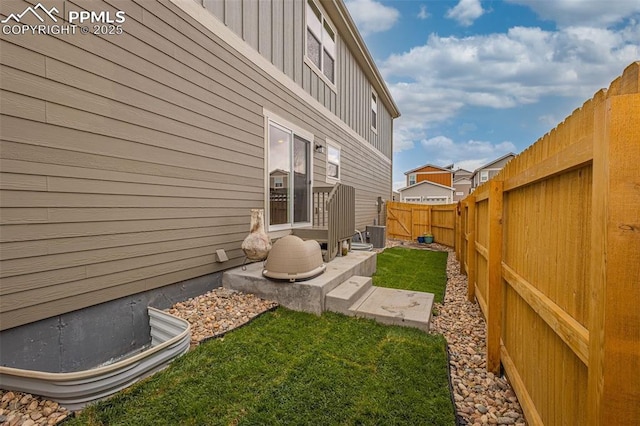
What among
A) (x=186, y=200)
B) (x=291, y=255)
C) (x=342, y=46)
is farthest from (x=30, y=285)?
(x=342, y=46)

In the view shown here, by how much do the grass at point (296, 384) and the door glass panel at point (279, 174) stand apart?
2.48 m

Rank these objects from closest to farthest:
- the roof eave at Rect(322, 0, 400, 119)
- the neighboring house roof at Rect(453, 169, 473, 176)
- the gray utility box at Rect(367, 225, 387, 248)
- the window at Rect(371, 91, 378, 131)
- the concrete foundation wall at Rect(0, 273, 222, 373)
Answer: the concrete foundation wall at Rect(0, 273, 222, 373) → the roof eave at Rect(322, 0, 400, 119) → the gray utility box at Rect(367, 225, 387, 248) → the window at Rect(371, 91, 378, 131) → the neighboring house roof at Rect(453, 169, 473, 176)

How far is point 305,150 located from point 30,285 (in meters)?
4.86

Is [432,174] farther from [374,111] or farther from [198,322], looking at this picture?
[198,322]

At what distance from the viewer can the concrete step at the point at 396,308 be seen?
3342 millimetres

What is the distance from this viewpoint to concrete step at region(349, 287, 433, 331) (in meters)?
Answer: 3.34

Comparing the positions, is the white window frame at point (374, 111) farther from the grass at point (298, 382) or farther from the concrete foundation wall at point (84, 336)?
the concrete foundation wall at point (84, 336)

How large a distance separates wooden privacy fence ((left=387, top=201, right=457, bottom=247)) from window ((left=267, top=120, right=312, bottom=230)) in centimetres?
606

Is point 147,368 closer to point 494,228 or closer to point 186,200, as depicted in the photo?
point 186,200

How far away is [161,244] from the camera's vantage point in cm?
329

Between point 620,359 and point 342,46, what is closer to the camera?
point 620,359

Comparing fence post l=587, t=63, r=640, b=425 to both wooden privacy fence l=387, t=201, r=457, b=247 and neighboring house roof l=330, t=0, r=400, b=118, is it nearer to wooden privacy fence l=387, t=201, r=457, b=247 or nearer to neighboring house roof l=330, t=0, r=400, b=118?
neighboring house roof l=330, t=0, r=400, b=118

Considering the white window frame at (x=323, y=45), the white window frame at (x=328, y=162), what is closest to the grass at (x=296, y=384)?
the white window frame at (x=328, y=162)

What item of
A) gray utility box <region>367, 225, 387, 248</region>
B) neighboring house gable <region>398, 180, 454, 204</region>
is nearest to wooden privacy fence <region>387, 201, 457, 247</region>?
gray utility box <region>367, 225, 387, 248</region>
